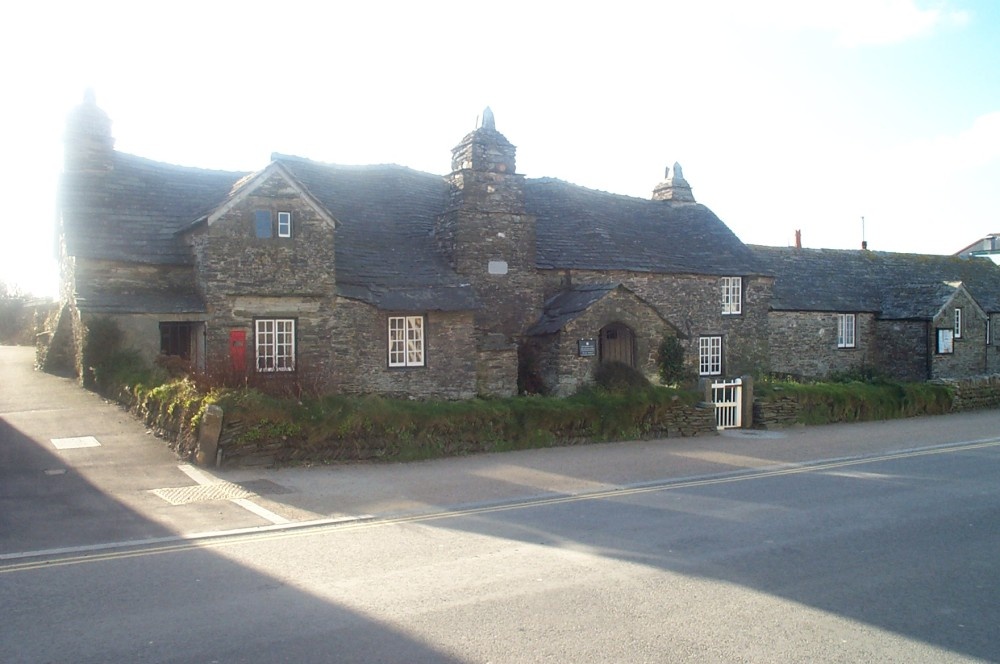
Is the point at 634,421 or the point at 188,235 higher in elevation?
the point at 188,235

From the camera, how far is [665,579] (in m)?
8.79

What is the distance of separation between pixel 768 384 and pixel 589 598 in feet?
59.0

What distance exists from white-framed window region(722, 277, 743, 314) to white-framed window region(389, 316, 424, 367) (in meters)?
14.0

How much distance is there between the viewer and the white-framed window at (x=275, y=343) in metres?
22.6

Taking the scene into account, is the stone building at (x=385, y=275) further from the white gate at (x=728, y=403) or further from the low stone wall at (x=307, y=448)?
the white gate at (x=728, y=403)

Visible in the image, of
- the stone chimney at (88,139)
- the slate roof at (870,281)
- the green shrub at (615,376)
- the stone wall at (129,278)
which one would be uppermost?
the stone chimney at (88,139)

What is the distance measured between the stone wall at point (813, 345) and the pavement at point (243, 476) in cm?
1354

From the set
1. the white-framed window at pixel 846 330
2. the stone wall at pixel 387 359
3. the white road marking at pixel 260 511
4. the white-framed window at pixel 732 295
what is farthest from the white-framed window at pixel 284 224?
the white-framed window at pixel 846 330

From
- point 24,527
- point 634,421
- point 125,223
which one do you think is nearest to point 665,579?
point 24,527

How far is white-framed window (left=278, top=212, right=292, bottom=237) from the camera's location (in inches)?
883

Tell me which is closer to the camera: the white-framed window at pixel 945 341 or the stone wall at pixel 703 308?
the stone wall at pixel 703 308

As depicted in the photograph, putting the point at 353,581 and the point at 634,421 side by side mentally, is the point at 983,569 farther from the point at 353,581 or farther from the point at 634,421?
the point at 634,421

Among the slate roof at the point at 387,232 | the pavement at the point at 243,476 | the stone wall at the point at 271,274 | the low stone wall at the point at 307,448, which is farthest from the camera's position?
the slate roof at the point at 387,232

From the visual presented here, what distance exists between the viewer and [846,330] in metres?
38.6
